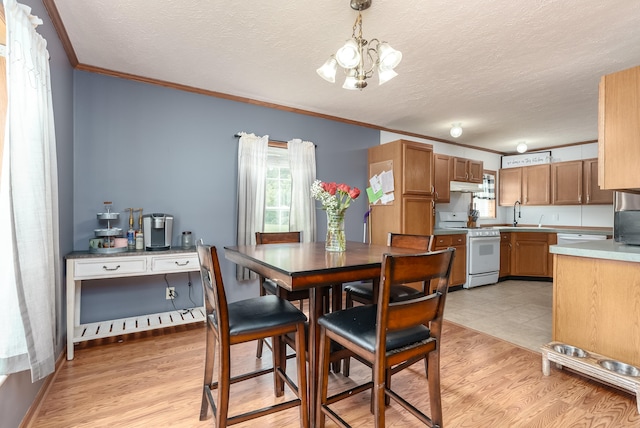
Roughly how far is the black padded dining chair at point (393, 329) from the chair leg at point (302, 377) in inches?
2.6

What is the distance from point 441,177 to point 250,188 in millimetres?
3017

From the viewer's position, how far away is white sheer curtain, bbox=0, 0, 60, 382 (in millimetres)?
1289

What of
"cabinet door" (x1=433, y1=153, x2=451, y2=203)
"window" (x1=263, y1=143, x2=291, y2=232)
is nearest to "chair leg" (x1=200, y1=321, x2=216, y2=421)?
"window" (x1=263, y1=143, x2=291, y2=232)

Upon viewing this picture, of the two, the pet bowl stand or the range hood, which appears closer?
the pet bowl stand

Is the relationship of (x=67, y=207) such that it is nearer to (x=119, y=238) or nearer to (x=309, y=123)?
(x=119, y=238)

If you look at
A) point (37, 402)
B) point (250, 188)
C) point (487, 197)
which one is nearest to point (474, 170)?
point (487, 197)

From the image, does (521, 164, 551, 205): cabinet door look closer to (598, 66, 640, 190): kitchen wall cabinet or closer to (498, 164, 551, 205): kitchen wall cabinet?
(498, 164, 551, 205): kitchen wall cabinet

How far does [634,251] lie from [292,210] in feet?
9.55

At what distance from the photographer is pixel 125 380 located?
2033mm

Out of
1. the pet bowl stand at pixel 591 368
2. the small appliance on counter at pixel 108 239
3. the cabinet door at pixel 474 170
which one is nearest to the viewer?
the pet bowl stand at pixel 591 368

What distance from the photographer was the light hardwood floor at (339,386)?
1.65 meters

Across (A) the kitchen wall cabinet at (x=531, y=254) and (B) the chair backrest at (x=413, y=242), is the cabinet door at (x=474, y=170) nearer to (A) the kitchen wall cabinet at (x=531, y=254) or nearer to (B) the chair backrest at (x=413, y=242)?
(A) the kitchen wall cabinet at (x=531, y=254)

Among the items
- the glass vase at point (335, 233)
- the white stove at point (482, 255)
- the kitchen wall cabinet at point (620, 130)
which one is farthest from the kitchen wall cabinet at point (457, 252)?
the glass vase at point (335, 233)

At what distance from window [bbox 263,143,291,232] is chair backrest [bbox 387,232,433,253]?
161 cm
